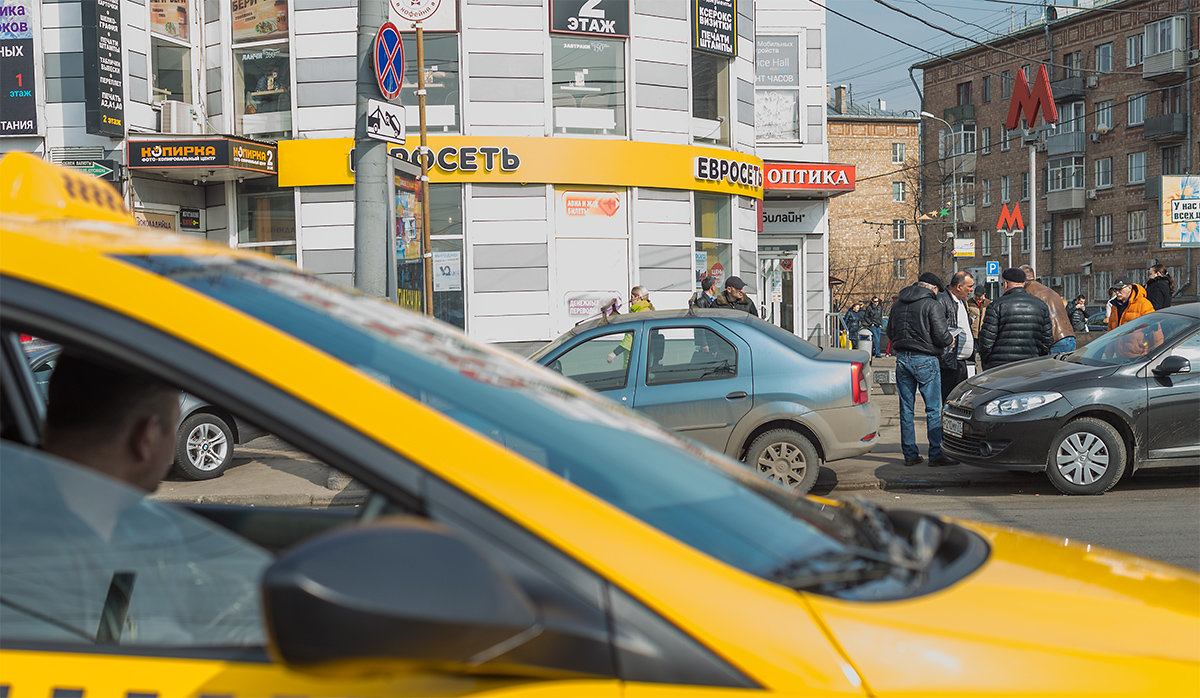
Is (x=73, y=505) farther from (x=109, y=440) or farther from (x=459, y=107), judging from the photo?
(x=459, y=107)

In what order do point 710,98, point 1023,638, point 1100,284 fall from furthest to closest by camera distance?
point 1100,284, point 710,98, point 1023,638

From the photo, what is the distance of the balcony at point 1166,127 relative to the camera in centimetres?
4991

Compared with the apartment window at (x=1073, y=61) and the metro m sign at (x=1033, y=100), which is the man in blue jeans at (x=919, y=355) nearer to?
the metro m sign at (x=1033, y=100)

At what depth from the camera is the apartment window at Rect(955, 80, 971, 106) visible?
213 ft

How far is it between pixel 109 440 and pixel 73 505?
0.22 m

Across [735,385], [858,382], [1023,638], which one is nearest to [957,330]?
[858,382]

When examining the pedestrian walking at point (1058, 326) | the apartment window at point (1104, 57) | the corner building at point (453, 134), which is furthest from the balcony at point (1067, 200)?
the pedestrian walking at point (1058, 326)

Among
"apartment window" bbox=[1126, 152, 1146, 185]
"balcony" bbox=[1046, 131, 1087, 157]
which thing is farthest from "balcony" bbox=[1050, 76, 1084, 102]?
"apartment window" bbox=[1126, 152, 1146, 185]

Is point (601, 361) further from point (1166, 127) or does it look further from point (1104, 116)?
point (1104, 116)

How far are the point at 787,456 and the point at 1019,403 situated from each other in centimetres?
197

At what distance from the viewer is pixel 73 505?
1658 millimetres

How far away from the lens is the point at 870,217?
71.5 meters

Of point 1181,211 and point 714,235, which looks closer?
point 714,235

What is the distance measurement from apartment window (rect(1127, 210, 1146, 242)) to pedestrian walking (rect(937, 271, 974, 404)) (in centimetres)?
4745
